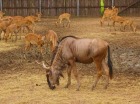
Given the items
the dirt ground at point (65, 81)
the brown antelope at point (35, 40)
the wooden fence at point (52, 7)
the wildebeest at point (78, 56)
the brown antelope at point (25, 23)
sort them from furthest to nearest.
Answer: the wooden fence at point (52, 7), the brown antelope at point (25, 23), the brown antelope at point (35, 40), the wildebeest at point (78, 56), the dirt ground at point (65, 81)

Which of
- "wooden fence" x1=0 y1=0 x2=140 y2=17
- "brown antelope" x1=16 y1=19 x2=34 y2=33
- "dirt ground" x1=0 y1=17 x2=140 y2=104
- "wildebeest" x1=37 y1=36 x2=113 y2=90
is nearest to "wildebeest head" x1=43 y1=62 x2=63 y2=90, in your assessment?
"wildebeest" x1=37 y1=36 x2=113 y2=90

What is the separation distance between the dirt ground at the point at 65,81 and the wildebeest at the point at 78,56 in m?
0.42

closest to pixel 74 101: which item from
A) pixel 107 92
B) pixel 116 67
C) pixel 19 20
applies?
pixel 107 92

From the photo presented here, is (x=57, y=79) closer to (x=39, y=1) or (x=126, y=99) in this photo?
(x=126, y=99)

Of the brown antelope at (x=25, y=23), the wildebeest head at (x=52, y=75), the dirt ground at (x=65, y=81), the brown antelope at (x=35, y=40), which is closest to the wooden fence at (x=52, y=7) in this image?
the brown antelope at (x=25, y=23)

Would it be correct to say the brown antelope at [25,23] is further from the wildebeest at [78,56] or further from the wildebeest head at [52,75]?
the wildebeest head at [52,75]

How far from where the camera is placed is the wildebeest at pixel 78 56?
11.6 m

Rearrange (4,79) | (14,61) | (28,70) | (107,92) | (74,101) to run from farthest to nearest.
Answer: (14,61) → (28,70) → (4,79) → (107,92) → (74,101)

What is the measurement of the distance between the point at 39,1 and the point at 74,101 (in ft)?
83.1

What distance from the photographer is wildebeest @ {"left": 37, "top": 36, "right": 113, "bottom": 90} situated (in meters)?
11.6

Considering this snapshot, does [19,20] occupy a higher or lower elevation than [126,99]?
higher

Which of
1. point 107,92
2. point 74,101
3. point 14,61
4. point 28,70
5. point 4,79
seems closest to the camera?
point 74,101

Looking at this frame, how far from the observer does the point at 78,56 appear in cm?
1182

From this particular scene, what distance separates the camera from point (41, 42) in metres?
17.7
